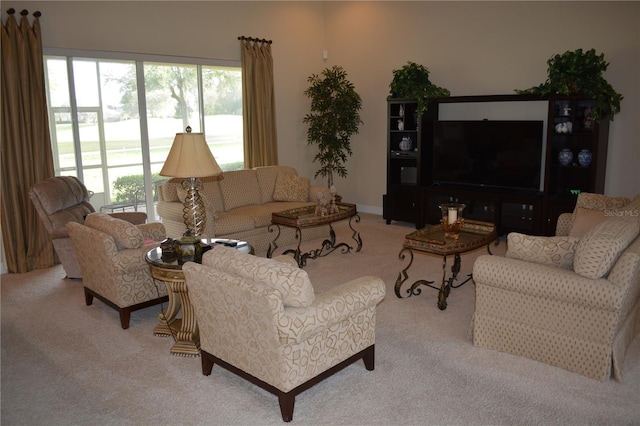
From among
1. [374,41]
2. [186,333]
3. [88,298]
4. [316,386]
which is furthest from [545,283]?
[374,41]

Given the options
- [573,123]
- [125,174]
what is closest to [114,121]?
[125,174]

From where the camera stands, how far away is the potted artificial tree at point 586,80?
6184 mm

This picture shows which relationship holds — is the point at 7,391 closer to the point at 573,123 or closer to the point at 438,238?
the point at 438,238

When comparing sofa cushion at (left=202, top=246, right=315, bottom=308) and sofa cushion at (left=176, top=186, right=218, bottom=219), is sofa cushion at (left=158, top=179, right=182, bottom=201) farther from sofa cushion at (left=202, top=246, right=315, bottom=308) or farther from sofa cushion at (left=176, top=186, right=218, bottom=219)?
sofa cushion at (left=202, top=246, right=315, bottom=308)

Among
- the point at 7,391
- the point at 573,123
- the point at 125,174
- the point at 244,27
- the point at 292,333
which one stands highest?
the point at 244,27

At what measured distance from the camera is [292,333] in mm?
3021

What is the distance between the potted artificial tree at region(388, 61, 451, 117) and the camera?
7.57m

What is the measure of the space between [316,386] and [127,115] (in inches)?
198

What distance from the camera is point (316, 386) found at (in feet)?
11.7

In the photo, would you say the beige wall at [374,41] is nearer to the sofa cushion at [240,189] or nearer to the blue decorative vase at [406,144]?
the blue decorative vase at [406,144]

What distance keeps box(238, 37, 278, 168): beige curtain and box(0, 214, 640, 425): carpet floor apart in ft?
13.7

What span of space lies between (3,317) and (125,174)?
285 centimetres

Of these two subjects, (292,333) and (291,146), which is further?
(291,146)

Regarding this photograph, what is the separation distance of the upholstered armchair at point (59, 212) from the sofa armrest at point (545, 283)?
3840 mm
